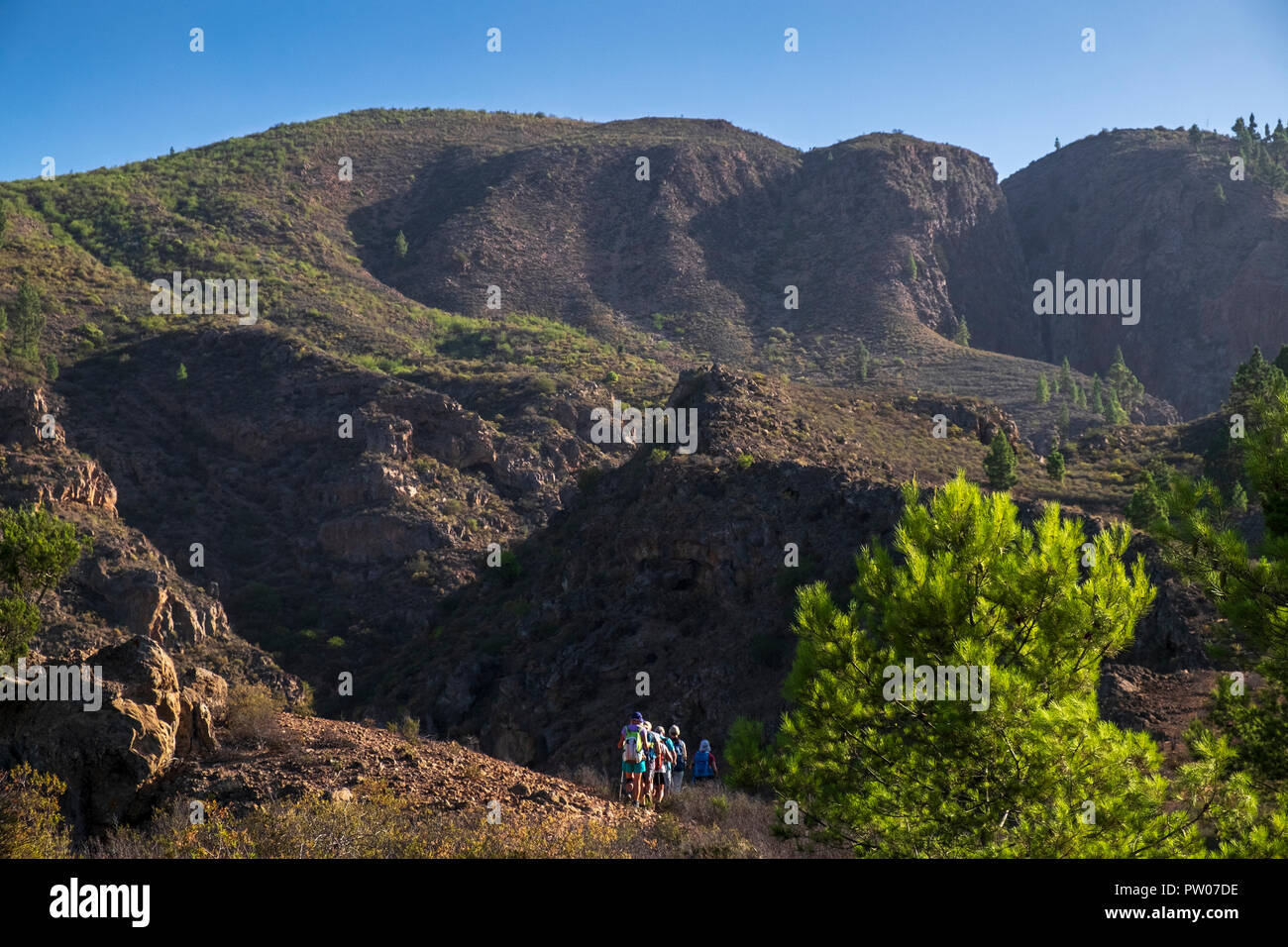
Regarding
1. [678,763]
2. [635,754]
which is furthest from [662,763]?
[678,763]

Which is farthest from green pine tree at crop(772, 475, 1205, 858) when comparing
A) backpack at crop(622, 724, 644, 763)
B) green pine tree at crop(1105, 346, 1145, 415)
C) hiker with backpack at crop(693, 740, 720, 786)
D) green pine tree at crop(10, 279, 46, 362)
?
green pine tree at crop(1105, 346, 1145, 415)

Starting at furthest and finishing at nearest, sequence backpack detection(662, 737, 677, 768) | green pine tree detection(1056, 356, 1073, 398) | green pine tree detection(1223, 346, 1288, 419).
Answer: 1. green pine tree detection(1056, 356, 1073, 398)
2. green pine tree detection(1223, 346, 1288, 419)
3. backpack detection(662, 737, 677, 768)

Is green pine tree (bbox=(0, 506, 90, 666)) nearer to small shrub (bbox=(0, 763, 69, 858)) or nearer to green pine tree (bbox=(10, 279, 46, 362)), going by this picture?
small shrub (bbox=(0, 763, 69, 858))

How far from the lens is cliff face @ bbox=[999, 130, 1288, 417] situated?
77.9 metres

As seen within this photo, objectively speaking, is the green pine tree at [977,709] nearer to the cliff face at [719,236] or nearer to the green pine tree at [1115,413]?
the green pine tree at [1115,413]

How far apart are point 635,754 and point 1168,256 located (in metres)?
86.3

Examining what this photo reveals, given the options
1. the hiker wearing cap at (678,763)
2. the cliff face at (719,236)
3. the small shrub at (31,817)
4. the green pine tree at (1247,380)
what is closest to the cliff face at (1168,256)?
the cliff face at (719,236)

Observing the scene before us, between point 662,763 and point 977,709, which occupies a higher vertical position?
point 977,709

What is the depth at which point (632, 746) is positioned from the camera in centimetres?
1420

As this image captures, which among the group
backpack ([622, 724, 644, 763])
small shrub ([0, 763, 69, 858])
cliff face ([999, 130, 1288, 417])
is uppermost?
cliff face ([999, 130, 1288, 417])

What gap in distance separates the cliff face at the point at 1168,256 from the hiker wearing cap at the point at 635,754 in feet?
→ 232

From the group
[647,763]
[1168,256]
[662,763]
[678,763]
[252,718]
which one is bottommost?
[678,763]

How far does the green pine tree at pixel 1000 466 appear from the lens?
35.9 metres

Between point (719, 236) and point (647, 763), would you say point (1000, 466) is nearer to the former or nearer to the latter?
point (647, 763)
